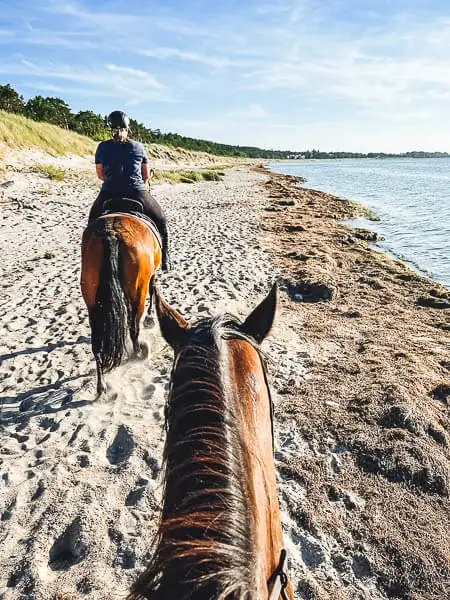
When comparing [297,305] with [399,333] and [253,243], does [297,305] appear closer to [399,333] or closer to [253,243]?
[399,333]

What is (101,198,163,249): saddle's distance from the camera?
213 inches

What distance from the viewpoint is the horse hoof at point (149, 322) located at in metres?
6.78

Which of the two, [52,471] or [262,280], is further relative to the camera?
[262,280]

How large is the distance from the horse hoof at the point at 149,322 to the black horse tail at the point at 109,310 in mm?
2146

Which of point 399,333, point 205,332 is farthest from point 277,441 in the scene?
point 399,333

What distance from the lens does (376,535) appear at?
3373 mm

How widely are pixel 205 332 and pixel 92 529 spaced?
2.33 meters

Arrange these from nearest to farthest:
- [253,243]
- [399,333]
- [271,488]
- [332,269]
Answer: [271,488] < [399,333] < [332,269] < [253,243]

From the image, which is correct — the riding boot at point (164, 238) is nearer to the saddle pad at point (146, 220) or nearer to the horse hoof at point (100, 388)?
the saddle pad at point (146, 220)

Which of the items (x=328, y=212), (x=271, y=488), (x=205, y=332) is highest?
(x=205, y=332)

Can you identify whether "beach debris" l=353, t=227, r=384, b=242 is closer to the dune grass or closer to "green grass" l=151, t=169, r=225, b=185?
"green grass" l=151, t=169, r=225, b=185

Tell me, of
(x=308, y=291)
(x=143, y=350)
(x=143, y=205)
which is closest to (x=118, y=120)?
(x=143, y=205)

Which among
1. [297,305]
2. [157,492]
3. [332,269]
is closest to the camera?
[157,492]

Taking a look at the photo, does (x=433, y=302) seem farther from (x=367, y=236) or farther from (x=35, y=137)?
(x=35, y=137)
